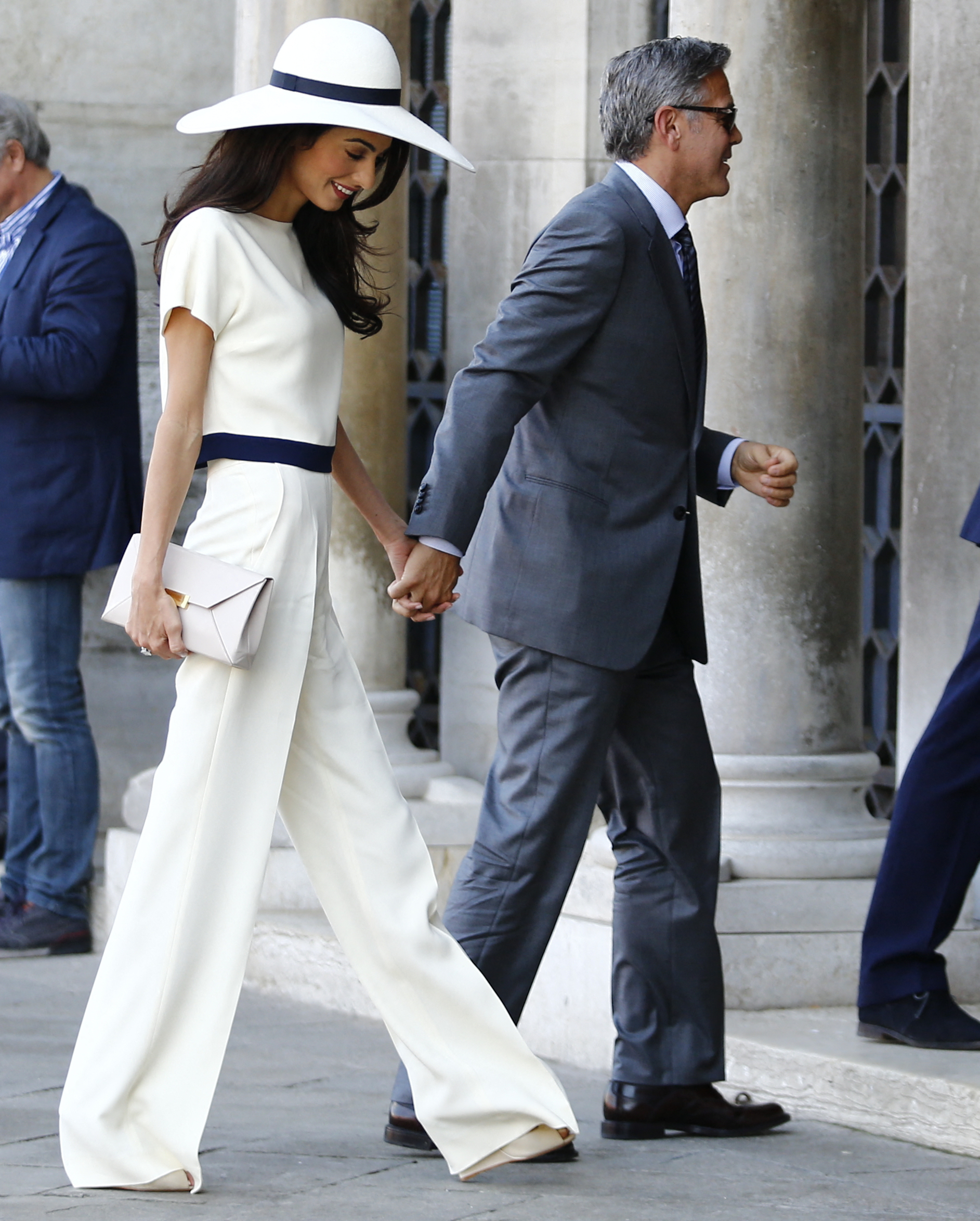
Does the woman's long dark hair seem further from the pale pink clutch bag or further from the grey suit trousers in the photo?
the grey suit trousers

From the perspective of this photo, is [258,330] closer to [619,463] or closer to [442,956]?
[619,463]

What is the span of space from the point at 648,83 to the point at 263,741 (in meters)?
1.33

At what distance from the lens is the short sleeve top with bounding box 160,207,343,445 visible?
3580 millimetres

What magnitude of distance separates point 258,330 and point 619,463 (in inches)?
26.9

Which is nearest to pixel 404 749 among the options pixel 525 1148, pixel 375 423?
pixel 375 423

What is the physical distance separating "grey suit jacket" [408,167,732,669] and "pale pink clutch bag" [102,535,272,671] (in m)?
0.38

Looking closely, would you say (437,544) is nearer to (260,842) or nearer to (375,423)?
(260,842)

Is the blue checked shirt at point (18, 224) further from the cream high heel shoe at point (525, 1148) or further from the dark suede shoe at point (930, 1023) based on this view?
the cream high heel shoe at point (525, 1148)

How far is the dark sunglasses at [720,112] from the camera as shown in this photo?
397 centimetres

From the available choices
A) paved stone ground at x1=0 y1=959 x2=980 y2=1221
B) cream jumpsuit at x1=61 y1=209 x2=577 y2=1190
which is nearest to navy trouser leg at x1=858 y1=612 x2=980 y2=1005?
paved stone ground at x1=0 y1=959 x2=980 y2=1221

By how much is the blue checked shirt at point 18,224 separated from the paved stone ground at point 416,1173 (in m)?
2.29

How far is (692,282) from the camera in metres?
4.07

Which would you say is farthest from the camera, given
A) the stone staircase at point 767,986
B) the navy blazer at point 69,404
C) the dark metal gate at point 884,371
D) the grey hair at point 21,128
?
the dark metal gate at point 884,371

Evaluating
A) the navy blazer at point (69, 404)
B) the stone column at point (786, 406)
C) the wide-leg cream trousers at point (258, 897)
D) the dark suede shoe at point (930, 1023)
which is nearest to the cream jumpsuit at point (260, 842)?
the wide-leg cream trousers at point (258, 897)
